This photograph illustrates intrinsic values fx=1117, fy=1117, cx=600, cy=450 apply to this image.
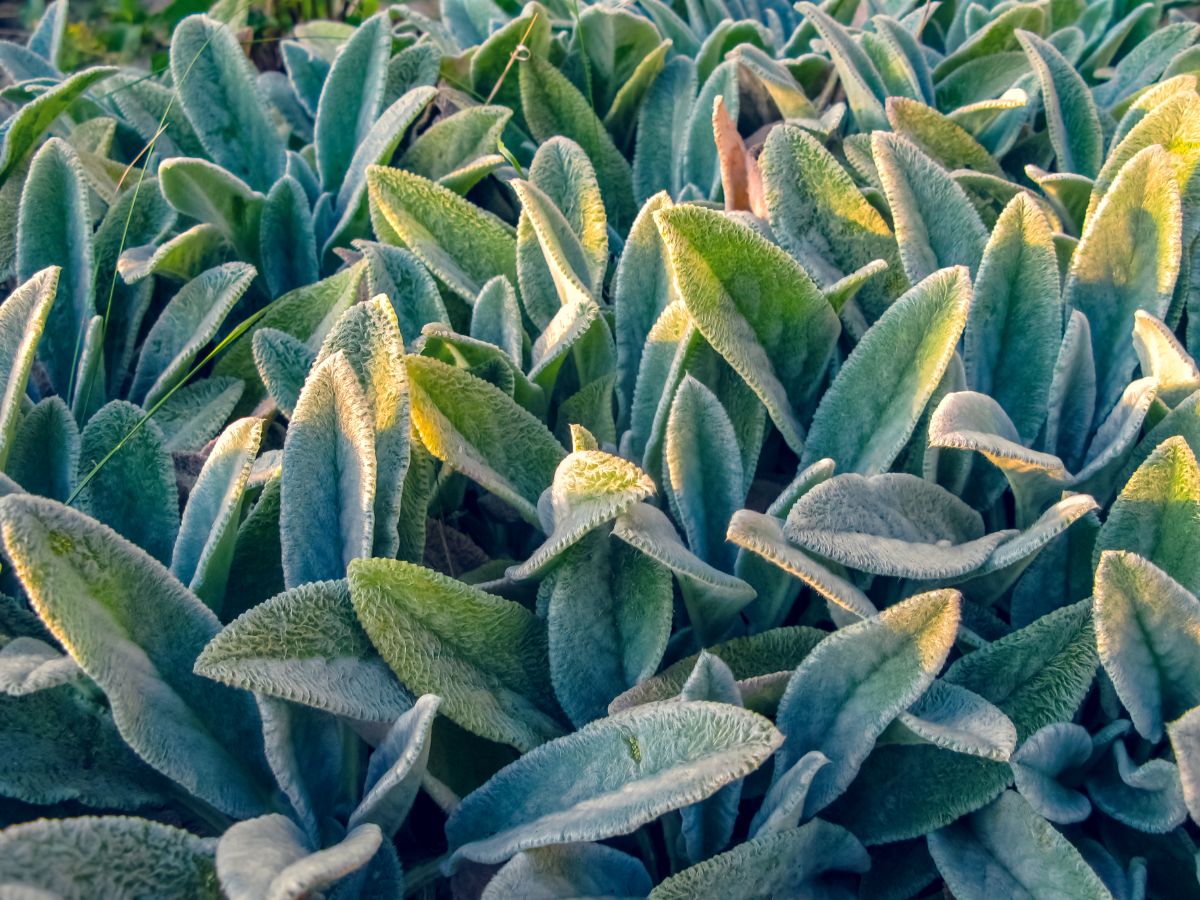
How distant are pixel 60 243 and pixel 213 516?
72 centimetres

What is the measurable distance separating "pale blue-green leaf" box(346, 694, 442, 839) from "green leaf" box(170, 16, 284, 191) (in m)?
1.26

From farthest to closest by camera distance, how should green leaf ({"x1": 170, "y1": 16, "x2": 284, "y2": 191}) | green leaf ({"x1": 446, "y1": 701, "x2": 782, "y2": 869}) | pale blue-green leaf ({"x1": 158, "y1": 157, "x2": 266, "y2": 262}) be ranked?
1. green leaf ({"x1": 170, "y1": 16, "x2": 284, "y2": 191})
2. pale blue-green leaf ({"x1": 158, "y1": 157, "x2": 266, "y2": 262})
3. green leaf ({"x1": 446, "y1": 701, "x2": 782, "y2": 869})

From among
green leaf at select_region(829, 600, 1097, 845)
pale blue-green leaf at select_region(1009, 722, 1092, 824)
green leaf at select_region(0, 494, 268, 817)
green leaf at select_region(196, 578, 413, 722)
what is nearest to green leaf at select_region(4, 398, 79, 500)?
green leaf at select_region(0, 494, 268, 817)

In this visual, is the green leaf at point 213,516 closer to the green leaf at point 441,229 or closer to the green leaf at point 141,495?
the green leaf at point 141,495

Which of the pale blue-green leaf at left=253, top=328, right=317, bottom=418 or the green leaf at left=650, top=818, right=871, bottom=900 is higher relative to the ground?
the pale blue-green leaf at left=253, top=328, right=317, bottom=418

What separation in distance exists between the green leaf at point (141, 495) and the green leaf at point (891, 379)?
30.9 inches

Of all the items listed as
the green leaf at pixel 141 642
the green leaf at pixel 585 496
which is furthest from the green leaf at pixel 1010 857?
the green leaf at pixel 141 642

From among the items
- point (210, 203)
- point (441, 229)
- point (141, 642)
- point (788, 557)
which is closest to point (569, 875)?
point (788, 557)

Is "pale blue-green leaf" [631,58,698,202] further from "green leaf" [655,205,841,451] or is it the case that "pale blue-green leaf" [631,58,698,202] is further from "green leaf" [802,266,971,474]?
"green leaf" [802,266,971,474]

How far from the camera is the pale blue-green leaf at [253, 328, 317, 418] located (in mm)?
1423

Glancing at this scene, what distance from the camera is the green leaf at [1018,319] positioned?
4.66 feet

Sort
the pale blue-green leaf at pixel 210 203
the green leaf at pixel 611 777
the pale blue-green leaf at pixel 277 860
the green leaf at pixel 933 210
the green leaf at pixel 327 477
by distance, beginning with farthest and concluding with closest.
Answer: the pale blue-green leaf at pixel 210 203 < the green leaf at pixel 933 210 < the green leaf at pixel 327 477 < the green leaf at pixel 611 777 < the pale blue-green leaf at pixel 277 860

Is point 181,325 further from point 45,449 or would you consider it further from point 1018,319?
point 1018,319

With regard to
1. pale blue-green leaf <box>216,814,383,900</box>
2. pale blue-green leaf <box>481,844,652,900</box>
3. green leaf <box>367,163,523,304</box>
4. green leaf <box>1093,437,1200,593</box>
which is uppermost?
green leaf <box>367,163,523,304</box>
